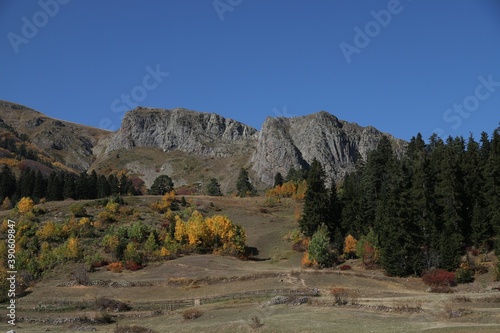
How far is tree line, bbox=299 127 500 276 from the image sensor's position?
215ft

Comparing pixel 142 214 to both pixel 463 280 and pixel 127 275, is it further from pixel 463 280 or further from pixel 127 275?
pixel 463 280

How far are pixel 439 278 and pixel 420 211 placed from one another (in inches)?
644

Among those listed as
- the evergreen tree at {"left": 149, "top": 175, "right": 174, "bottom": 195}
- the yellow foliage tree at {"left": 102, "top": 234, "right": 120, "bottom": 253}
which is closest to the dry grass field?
the yellow foliage tree at {"left": 102, "top": 234, "right": 120, "bottom": 253}

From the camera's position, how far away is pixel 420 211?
72875 millimetres

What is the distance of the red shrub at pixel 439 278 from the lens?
189 feet

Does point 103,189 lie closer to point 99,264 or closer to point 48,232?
point 48,232

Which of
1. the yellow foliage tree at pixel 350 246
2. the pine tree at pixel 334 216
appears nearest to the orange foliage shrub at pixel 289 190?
the pine tree at pixel 334 216

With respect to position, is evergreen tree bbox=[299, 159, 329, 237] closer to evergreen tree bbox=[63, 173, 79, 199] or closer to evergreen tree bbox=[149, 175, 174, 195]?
evergreen tree bbox=[63, 173, 79, 199]

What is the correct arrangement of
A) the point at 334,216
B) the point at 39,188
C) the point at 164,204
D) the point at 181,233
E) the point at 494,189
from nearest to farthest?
the point at 494,189 < the point at 181,233 < the point at 334,216 < the point at 164,204 < the point at 39,188

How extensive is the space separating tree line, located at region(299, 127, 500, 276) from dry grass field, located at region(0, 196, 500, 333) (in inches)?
188

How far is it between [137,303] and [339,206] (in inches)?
1995

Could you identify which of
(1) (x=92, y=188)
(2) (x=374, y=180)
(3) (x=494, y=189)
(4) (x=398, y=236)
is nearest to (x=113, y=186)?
(1) (x=92, y=188)

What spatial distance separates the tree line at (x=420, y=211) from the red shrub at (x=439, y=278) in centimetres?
333

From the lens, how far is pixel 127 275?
7012cm
